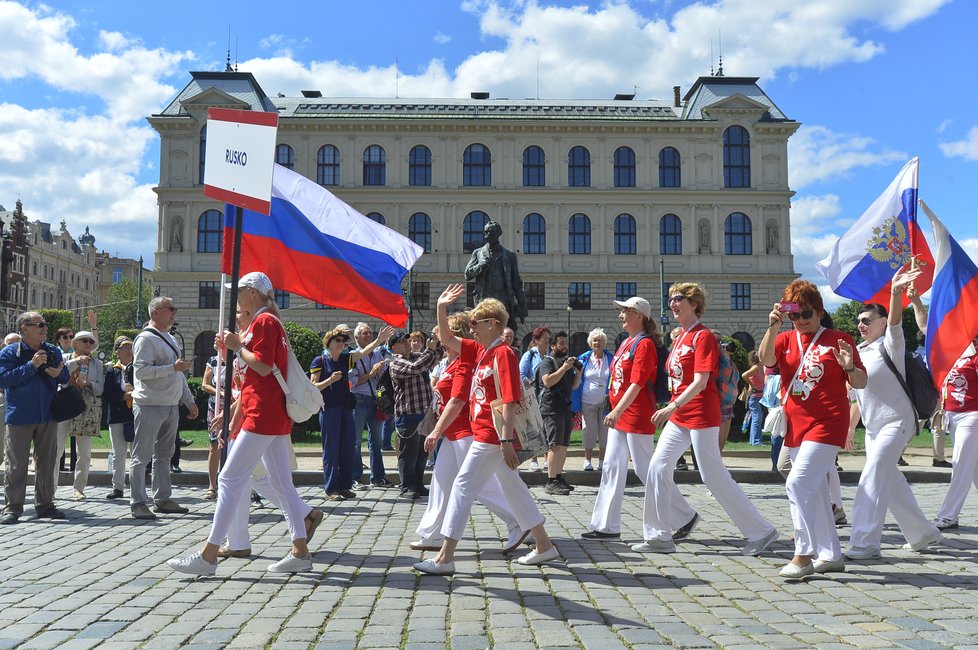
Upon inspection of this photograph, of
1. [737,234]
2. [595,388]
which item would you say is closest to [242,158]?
[595,388]

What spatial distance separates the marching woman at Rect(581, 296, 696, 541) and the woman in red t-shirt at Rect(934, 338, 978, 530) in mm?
2392

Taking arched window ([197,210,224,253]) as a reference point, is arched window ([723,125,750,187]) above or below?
above

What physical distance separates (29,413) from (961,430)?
27.4 ft

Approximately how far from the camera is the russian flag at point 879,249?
26.4 ft

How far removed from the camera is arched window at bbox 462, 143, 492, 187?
57.7m

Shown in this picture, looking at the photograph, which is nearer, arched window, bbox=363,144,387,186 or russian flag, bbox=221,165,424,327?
russian flag, bbox=221,165,424,327

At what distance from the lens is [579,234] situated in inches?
2272

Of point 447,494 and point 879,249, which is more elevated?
point 879,249

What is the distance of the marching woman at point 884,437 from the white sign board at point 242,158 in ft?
14.6

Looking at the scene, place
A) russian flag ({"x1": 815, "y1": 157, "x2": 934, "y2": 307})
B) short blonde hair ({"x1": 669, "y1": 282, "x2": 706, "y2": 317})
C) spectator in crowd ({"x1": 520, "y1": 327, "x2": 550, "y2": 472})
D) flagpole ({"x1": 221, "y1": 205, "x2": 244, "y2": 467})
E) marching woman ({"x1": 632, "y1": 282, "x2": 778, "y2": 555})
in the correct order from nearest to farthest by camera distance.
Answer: flagpole ({"x1": 221, "y1": 205, "x2": 244, "y2": 467}) < marching woman ({"x1": 632, "y1": 282, "x2": 778, "y2": 555}) < short blonde hair ({"x1": 669, "y1": 282, "x2": 706, "y2": 317}) < russian flag ({"x1": 815, "y1": 157, "x2": 934, "y2": 307}) < spectator in crowd ({"x1": 520, "y1": 327, "x2": 550, "y2": 472})

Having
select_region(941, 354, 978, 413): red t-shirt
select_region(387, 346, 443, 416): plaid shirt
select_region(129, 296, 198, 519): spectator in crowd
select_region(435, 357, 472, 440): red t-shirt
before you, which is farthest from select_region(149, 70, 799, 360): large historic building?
select_region(435, 357, 472, 440): red t-shirt

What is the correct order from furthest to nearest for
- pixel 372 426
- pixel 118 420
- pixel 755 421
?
pixel 755 421, pixel 372 426, pixel 118 420

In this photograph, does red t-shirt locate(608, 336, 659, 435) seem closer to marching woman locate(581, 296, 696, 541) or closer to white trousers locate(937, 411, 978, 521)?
marching woman locate(581, 296, 696, 541)

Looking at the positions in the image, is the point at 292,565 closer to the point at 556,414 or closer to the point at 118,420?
the point at 118,420
